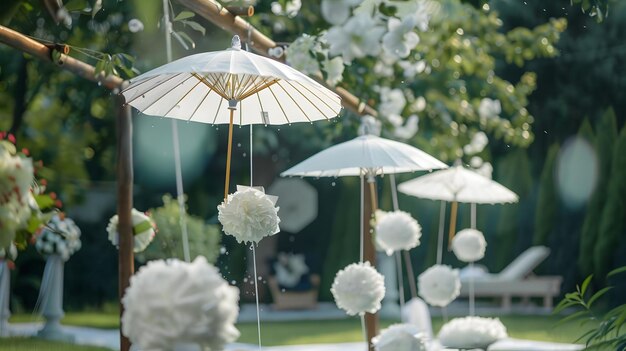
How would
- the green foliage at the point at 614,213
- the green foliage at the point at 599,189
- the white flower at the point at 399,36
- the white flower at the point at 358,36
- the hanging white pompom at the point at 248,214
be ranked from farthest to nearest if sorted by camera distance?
the green foliage at the point at 599,189 → the green foliage at the point at 614,213 → the hanging white pompom at the point at 248,214 → the white flower at the point at 399,36 → the white flower at the point at 358,36

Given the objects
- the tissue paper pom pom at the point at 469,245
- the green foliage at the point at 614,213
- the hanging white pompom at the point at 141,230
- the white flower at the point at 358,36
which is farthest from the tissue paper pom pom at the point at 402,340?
the green foliage at the point at 614,213

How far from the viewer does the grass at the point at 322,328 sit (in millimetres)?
8477

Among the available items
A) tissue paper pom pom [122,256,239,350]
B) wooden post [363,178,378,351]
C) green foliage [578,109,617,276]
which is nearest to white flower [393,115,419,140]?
wooden post [363,178,378,351]

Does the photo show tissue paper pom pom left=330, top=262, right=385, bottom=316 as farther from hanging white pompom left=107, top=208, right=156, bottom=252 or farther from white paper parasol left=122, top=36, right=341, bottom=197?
hanging white pompom left=107, top=208, right=156, bottom=252

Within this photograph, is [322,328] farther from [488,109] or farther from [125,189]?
[125,189]

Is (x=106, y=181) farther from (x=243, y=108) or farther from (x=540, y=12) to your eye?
(x=243, y=108)

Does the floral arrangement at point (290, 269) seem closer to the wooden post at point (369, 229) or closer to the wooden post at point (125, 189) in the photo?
the wooden post at point (369, 229)

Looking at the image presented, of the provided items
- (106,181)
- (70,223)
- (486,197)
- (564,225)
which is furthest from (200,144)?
(486,197)

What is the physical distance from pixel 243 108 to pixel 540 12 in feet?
28.4

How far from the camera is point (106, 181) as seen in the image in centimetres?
1181

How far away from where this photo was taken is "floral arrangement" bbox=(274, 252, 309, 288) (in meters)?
11.2

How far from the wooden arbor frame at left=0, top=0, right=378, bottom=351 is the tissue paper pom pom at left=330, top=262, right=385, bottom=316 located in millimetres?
719

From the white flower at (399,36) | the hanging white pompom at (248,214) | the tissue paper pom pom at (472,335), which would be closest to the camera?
the white flower at (399,36)

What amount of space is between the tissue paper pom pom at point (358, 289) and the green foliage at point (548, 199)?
6.36 m
